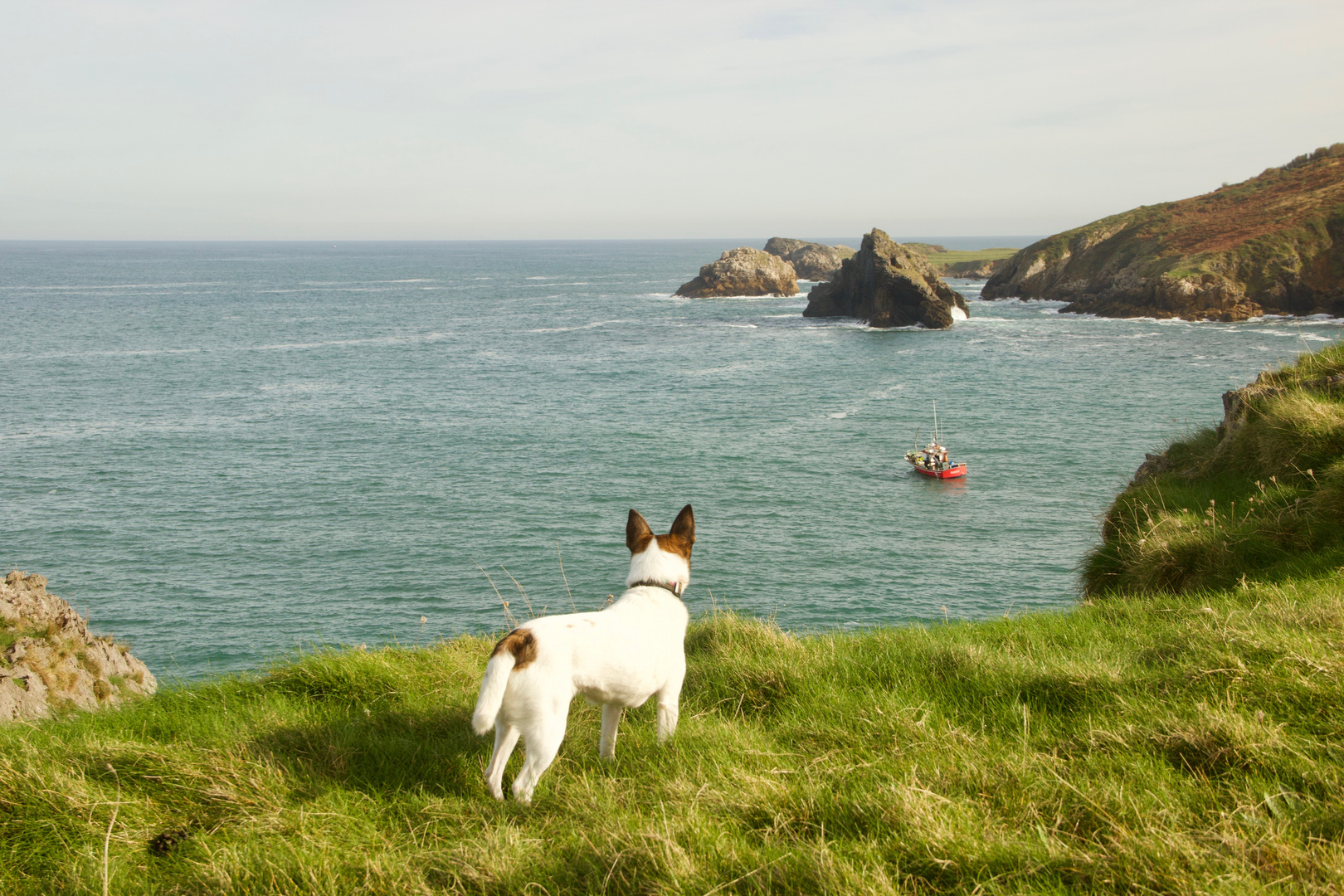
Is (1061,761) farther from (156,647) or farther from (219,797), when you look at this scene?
(156,647)

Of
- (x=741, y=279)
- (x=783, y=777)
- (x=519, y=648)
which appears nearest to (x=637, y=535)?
(x=519, y=648)

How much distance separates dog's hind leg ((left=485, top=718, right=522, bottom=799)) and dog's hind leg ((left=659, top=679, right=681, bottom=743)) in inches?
39.1

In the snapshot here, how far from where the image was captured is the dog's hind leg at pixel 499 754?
184 inches

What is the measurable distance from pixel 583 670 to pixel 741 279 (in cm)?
14114

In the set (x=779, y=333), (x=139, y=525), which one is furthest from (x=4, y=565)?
(x=779, y=333)

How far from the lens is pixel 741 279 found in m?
142

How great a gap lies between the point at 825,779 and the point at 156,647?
1078 inches

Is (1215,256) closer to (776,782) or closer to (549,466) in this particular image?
(549,466)

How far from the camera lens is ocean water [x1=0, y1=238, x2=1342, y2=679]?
29.5m

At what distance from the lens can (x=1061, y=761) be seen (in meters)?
4.30

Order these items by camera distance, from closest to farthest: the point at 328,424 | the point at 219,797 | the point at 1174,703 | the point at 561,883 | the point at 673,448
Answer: the point at 561,883 → the point at 219,797 → the point at 1174,703 → the point at 673,448 → the point at 328,424

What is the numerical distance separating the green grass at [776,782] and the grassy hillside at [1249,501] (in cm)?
263

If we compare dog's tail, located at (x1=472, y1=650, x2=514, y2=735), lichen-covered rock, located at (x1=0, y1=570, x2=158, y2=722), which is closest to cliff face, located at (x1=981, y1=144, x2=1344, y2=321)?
lichen-covered rock, located at (x1=0, y1=570, x2=158, y2=722)

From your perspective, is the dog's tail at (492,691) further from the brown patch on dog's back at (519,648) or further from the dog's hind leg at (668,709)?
the dog's hind leg at (668,709)
